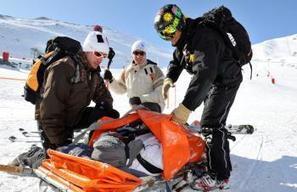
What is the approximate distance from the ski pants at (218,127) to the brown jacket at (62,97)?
1445 millimetres

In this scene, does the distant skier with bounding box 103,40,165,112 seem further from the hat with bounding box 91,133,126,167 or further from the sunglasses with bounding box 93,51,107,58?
the hat with bounding box 91,133,126,167

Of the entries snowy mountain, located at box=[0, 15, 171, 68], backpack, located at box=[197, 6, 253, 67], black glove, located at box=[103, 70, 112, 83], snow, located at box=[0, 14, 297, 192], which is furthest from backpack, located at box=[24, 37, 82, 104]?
snowy mountain, located at box=[0, 15, 171, 68]

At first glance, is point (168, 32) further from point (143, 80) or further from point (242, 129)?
point (143, 80)

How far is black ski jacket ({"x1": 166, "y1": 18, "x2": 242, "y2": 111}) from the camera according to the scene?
445cm

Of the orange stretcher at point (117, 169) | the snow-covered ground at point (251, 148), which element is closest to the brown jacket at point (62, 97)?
the orange stretcher at point (117, 169)

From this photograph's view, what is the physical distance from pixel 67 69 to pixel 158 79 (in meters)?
2.85

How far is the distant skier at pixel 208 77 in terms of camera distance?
445 centimetres

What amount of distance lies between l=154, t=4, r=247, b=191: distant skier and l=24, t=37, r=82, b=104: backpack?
3.33 ft

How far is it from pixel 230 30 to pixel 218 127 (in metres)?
1.12

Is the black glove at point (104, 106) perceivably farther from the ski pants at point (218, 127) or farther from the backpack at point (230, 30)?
the backpack at point (230, 30)

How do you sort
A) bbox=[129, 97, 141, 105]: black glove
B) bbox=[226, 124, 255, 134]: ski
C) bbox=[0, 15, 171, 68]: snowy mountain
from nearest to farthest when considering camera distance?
1. bbox=[226, 124, 255, 134]: ski
2. bbox=[129, 97, 141, 105]: black glove
3. bbox=[0, 15, 171, 68]: snowy mountain

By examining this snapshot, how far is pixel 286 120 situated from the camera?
36.1 ft

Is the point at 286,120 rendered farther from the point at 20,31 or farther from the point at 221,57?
the point at 20,31

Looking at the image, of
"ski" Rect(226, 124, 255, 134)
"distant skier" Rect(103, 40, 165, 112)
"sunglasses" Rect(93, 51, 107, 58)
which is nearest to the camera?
"sunglasses" Rect(93, 51, 107, 58)
